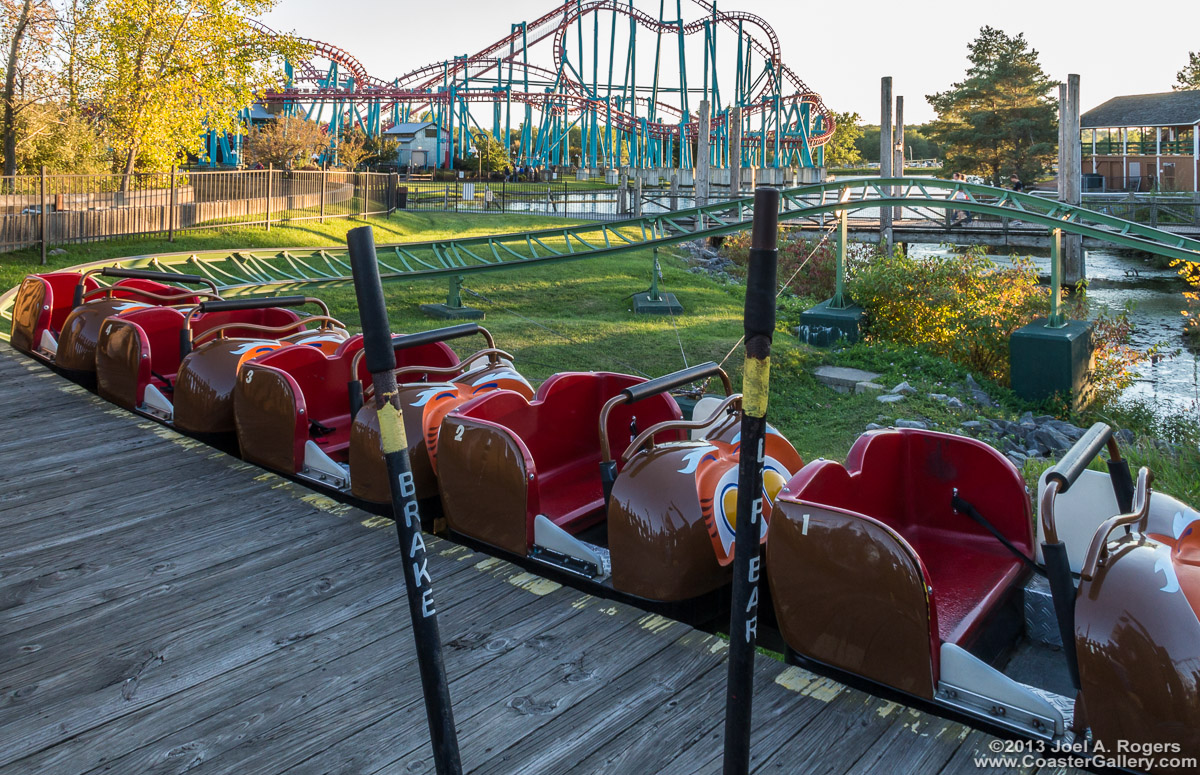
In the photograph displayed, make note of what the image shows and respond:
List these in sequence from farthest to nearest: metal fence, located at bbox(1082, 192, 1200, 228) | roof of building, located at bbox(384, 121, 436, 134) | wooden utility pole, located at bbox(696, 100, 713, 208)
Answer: roof of building, located at bbox(384, 121, 436, 134), metal fence, located at bbox(1082, 192, 1200, 228), wooden utility pole, located at bbox(696, 100, 713, 208)

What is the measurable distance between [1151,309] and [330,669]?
1989 centimetres

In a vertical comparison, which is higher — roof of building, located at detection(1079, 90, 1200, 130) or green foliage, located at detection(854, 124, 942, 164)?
green foliage, located at detection(854, 124, 942, 164)

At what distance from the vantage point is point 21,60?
18.8 meters

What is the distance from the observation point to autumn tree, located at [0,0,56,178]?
17.8 m

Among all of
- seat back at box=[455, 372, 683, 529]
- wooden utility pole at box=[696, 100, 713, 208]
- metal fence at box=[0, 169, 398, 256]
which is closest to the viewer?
seat back at box=[455, 372, 683, 529]

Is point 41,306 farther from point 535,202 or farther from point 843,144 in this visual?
point 843,144

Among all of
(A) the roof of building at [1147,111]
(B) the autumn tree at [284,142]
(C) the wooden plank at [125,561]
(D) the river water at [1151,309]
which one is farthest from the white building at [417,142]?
(C) the wooden plank at [125,561]

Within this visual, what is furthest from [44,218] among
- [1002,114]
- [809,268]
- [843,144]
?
[843,144]

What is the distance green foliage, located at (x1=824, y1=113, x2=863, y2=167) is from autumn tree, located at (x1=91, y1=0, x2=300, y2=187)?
211ft

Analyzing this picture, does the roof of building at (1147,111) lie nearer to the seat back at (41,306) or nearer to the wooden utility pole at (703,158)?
the wooden utility pole at (703,158)

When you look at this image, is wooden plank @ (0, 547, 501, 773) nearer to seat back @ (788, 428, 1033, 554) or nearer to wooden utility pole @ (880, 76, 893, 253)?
seat back @ (788, 428, 1033, 554)

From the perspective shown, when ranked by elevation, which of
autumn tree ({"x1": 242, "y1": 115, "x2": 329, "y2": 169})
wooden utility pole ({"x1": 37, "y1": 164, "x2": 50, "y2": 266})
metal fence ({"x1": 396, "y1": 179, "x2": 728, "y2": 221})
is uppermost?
autumn tree ({"x1": 242, "y1": 115, "x2": 329, "y2": 169})

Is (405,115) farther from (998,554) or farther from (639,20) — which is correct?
(998,554)

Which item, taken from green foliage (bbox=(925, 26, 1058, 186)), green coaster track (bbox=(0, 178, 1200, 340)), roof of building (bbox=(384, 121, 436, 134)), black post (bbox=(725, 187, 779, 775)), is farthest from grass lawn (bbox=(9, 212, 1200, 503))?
roof of building (bbox=(384, 121, 436, 134))
